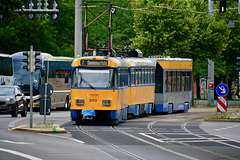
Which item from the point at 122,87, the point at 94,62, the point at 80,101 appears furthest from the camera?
the point at 122,87

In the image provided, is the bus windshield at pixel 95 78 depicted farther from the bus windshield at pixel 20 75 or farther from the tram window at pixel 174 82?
the bus windshield at pixel 20 75

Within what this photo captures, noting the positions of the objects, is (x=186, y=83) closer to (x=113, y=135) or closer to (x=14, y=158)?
(x=113, y=135)

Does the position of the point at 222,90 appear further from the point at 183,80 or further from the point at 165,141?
the point at 165,141

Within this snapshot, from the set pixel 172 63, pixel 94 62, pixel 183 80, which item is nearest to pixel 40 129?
pixel 94 62

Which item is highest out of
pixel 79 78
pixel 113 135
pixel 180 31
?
pixel 180 31

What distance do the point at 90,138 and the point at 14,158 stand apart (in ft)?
21.0

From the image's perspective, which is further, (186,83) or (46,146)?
(186,83)

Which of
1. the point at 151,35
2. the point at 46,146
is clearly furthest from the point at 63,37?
the point at 46,146

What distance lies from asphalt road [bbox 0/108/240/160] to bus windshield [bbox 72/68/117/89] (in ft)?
5.22

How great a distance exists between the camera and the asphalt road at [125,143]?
51.8 ft

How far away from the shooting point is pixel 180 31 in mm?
51656

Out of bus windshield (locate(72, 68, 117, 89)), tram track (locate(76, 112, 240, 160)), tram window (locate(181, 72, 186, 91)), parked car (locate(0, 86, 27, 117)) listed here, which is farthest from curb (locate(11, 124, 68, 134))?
tram window (locate(181, 72, 186, 91))

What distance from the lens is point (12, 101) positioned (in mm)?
32344

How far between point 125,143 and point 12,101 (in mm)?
14069
